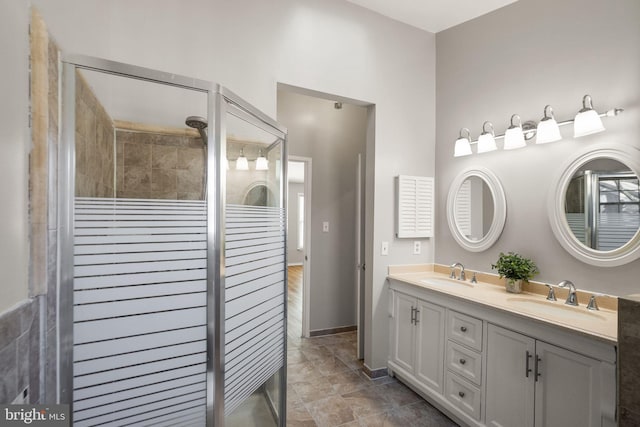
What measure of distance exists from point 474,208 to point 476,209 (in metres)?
0.02

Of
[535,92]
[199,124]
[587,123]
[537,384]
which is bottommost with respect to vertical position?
[537,384]

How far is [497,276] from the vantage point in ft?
7.82

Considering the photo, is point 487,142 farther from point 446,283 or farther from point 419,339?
point 419,339

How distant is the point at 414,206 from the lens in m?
2.78

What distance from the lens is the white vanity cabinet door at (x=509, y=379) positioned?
1619 mm

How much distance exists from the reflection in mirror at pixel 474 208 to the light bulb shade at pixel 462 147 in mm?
228

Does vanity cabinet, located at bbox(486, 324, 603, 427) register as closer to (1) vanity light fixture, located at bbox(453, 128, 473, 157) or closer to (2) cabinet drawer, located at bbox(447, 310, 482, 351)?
(2) cabinet drawer, located at bbox(447, 310, 482, 351)

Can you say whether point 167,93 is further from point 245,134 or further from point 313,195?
point 313,195

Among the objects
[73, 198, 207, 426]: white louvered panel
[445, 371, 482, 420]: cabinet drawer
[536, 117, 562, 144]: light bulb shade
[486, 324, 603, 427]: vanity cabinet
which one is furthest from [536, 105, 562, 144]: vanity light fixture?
[73, 198, 207, 426]: white louvered panel

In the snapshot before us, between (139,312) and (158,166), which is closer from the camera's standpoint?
(139,312)

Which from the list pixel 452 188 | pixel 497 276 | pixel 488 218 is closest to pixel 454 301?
pixel 497 276

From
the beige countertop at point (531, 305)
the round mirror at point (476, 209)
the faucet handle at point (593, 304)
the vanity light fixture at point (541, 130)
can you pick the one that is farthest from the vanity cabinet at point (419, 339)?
the vanity light fixture at point (541, 130)

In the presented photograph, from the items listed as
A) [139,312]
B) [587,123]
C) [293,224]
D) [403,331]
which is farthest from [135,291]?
[293,224]

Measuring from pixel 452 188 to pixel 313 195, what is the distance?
1577 mm
